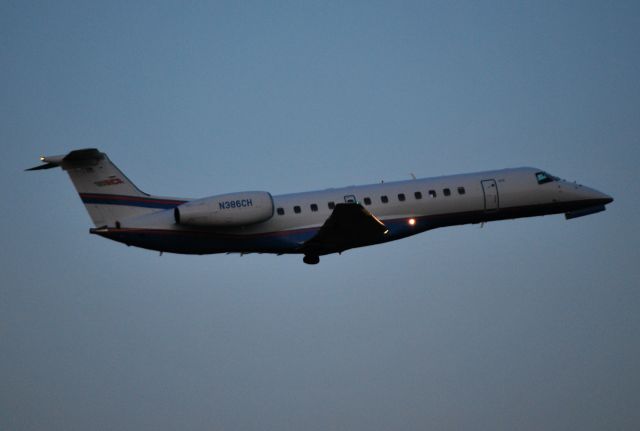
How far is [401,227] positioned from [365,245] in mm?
1357

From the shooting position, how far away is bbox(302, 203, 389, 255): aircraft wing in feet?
101

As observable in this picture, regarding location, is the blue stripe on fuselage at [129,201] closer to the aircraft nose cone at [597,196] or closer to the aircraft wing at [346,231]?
the aircraft wing at [346,231]

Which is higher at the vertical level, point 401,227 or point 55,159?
point 55,159

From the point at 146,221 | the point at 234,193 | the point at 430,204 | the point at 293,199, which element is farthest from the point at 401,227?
the point at 146,221

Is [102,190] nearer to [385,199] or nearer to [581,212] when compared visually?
[385,199]

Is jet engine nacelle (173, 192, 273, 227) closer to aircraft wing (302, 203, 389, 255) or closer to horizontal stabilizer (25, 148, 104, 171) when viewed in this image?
aircraft wing (302, 203, 389, 255)

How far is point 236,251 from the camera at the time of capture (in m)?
32.2

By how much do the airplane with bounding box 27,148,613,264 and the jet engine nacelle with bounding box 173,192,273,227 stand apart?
0.09 ft

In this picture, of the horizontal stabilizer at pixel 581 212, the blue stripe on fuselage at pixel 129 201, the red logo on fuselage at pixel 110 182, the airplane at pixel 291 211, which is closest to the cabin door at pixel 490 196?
the airplane at pixel 291 211

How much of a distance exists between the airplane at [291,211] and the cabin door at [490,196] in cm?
3

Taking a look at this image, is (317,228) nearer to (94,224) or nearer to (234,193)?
(234,193)

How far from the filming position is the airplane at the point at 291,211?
30.8 metres

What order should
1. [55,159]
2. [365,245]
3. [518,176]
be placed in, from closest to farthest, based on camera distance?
[55,159] → [365,245] → [518,176]

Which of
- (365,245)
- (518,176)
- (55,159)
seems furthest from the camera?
(518,176)
